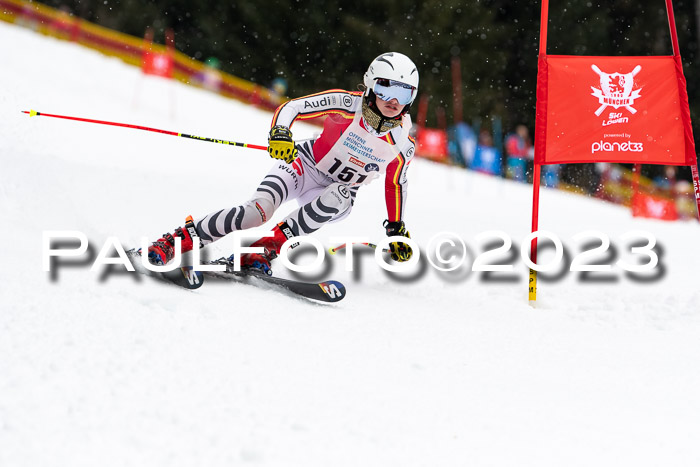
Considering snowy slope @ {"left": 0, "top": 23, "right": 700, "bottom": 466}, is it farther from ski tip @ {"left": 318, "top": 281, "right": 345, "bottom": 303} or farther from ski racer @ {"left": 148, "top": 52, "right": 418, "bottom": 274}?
ski racer @ {"left": 148, "top": 52, "right": 418, "bottom": 274}

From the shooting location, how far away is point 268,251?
15.4ft

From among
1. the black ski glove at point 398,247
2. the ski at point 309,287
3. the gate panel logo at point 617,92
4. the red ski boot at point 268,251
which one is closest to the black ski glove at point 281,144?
the red ski boot at point 268,251

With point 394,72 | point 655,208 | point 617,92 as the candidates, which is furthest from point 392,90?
point 655,208

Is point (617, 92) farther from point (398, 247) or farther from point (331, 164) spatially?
point (331, 164)

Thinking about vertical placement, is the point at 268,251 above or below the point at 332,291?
above

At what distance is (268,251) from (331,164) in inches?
26.1

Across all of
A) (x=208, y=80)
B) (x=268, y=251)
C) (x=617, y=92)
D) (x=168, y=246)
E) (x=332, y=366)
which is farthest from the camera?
(x=208, y=80)

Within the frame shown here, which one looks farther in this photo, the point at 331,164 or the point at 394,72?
the point at 331,164

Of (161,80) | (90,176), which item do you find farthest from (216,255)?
(161,80)

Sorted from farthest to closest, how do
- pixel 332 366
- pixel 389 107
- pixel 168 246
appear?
pixel 389 107 → pixel 168 246 → pixel 332 366

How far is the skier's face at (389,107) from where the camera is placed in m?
4.42

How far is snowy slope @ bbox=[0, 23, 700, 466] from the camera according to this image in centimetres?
220

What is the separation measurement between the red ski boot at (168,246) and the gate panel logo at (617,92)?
2915 millimetres

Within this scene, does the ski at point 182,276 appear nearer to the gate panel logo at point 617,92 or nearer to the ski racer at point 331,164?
the ski racer at point 331,164
